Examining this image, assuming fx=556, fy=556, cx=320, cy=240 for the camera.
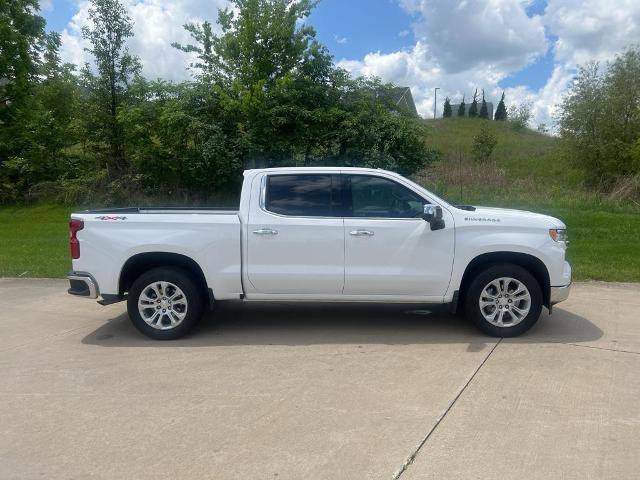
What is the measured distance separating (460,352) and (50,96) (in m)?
24.7

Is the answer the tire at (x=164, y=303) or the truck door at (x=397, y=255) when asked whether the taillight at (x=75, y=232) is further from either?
the truck door at (x=397, y=255)

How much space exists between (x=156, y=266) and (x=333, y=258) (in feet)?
Answer: 6.46

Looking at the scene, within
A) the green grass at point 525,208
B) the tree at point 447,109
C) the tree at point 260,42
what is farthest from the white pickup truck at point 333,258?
the tree at point 447,109

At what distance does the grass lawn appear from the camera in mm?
9812

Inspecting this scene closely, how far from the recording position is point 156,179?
19.5 metres

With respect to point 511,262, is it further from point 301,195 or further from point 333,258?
point 301,195

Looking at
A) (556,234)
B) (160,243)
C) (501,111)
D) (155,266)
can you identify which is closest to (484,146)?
(556,234)

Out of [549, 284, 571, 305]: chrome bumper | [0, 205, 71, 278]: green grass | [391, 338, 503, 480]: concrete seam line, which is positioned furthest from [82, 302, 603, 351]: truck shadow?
[0, 205, 71, 278]: green grass

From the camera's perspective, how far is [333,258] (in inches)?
235

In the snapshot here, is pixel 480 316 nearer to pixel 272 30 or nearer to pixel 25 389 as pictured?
pixel 25 389

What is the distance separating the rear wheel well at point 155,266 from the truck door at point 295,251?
59cm

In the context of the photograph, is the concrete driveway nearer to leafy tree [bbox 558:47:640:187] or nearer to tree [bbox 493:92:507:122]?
leafy tree [bbox 558:47:640:187]

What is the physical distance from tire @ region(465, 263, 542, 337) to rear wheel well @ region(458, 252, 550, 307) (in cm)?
7

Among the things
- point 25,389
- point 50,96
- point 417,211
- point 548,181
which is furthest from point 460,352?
point 50,96
